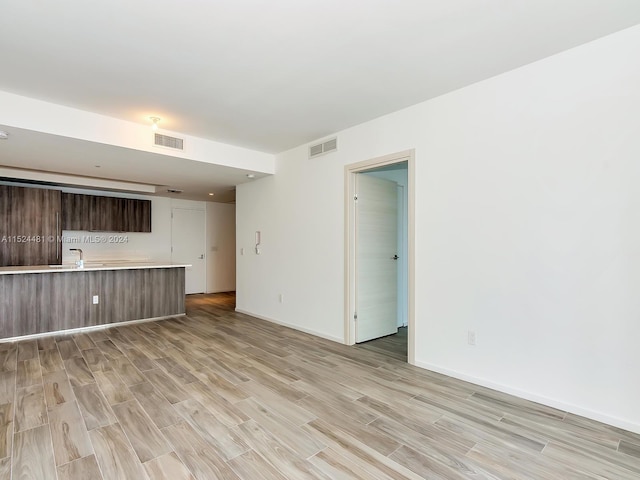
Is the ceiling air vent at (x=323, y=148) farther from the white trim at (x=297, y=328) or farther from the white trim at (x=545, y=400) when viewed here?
the white trim at (x=545, y=400)

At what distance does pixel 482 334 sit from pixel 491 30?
7.72 ft

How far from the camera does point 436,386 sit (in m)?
2.83

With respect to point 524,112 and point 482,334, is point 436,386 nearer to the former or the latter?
point 482,334

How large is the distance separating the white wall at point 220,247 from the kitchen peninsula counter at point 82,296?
2.71 metres

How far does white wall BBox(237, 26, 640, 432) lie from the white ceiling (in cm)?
28

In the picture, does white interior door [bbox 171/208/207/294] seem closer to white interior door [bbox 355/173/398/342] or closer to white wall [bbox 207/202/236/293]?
white wall [bbox 207/202/236/293]

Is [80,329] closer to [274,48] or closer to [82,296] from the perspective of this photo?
[82,296]

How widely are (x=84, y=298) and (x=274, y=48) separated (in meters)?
4.56

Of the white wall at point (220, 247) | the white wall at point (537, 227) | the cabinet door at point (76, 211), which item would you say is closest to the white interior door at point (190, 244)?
the white wall at point (220, 247)

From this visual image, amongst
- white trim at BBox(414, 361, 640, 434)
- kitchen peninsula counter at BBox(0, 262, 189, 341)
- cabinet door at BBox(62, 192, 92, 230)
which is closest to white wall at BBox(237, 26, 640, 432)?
white trim at BBox(414, 361, 640, 434)

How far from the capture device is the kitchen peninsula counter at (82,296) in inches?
167

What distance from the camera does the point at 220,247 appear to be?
28.2 feet

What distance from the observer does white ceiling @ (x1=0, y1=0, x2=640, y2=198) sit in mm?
1995

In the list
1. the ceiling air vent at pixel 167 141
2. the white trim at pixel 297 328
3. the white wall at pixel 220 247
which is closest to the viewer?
the ceiling air vent at pixel 167 141
